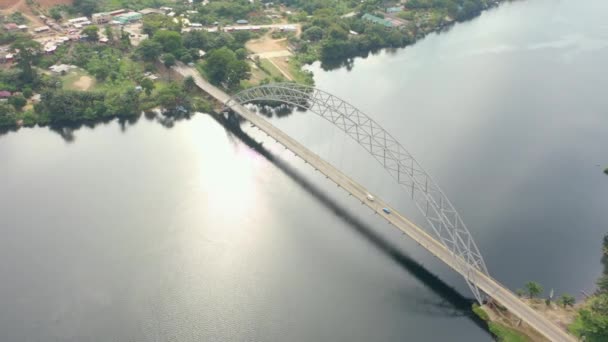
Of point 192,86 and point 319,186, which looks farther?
point 192,86

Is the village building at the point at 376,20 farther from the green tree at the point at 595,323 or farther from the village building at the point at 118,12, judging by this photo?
the green tree at the point at 595,323

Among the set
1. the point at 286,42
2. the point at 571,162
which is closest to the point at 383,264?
the point at 571,162

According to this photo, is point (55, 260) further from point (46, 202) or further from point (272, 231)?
point (272, 231)

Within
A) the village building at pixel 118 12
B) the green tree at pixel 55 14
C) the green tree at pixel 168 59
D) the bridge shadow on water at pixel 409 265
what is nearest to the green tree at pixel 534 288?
the bridge shadow on water at pixel 409 265

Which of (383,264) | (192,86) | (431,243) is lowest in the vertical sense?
(383,264)

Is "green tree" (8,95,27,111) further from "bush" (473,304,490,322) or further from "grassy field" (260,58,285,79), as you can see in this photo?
"bush" (473,304,490,322)

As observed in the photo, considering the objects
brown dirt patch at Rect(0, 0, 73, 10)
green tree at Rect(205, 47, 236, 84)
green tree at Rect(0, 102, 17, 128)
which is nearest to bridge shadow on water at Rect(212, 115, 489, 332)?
green tree at Rect(205, 47, 236, 84)

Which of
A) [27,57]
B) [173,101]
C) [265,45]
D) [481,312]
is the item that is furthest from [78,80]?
[481,312]
